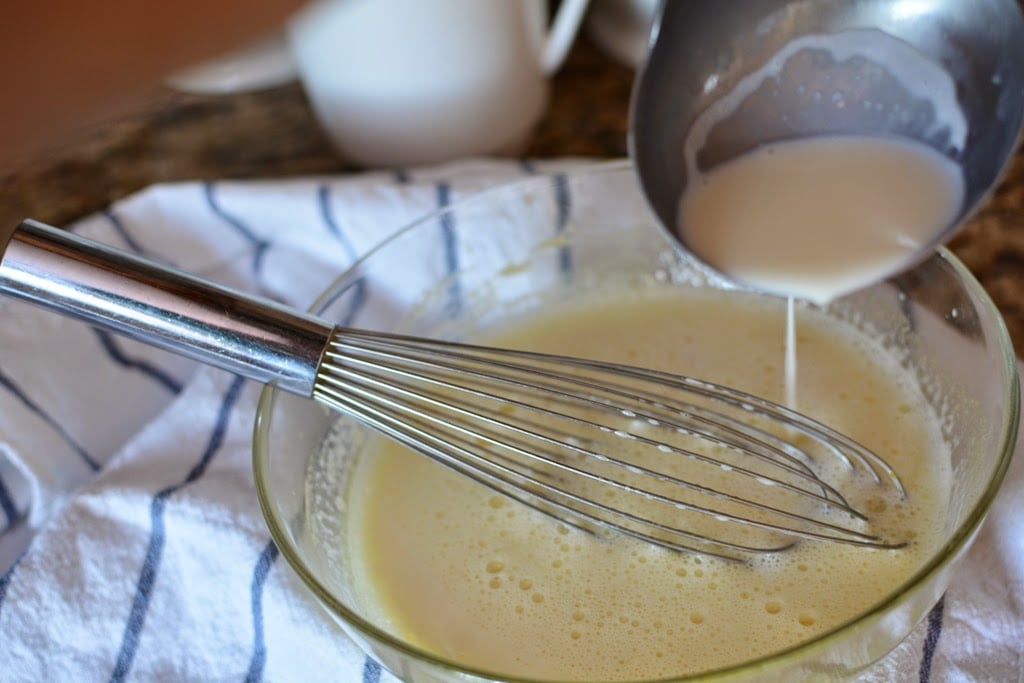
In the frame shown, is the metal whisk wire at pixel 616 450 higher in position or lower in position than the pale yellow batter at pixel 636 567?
higher

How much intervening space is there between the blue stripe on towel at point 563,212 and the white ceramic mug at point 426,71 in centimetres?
13

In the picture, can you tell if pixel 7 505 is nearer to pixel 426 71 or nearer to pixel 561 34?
pixel 426 71

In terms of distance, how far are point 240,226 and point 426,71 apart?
0.19 metres

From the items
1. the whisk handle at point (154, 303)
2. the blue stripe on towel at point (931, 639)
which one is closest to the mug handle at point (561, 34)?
the whisk handle at point (154, 303)

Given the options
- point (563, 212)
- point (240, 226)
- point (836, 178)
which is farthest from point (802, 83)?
point (240, 226)

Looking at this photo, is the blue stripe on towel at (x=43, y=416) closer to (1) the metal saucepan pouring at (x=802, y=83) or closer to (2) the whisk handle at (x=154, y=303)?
(2) the whisk handle at (x=154, y=303)

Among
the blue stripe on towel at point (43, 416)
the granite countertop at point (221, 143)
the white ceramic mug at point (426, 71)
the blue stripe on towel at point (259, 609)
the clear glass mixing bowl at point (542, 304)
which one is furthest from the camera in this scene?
the granite countertop at point (221, 143)

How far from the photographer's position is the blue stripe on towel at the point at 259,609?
59 centimetres

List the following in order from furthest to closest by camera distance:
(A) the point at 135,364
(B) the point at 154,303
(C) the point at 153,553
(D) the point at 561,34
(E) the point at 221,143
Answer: (E) the point at 221,143 < (D) the point at 561,34 < (A) the point at 135,364 < (C) the point at 153,553 < (B) the point at 154,303

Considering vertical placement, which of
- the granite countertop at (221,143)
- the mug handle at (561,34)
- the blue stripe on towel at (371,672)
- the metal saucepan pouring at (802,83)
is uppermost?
the metal saucepan pouring at (802,83)

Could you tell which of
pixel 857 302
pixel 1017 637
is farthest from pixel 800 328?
pixel 1017 637

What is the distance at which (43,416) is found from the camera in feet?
2.34

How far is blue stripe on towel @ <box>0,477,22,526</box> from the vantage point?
2.25 ft

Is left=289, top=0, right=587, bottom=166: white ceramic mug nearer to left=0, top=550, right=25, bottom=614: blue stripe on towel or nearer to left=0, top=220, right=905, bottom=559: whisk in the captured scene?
left=0, top=220, right=905, bottom=559: whisk
